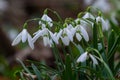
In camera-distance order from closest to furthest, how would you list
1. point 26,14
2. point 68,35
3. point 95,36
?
point 68,35
point 95,36
point 26,14

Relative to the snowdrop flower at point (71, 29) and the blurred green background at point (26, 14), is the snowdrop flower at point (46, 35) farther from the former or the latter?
the blurred green background at point (26, 14)

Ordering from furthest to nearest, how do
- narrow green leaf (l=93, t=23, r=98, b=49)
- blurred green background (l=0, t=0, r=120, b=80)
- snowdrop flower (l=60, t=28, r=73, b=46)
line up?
blurred green background (l=0, t=0, r=120, b=80) < narrow green leaf (l=93, t=23, r=98, b=49) < snowdrop flower (l=60, t=28, r=73, b=46)

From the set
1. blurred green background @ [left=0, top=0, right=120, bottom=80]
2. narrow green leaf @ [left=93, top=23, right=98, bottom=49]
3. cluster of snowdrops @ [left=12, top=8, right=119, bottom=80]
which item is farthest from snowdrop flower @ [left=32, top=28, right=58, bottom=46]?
blurred green background @ [left=0, top=0, right=120, bottom=80]

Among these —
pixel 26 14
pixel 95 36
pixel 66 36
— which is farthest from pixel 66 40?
pixel 26 14

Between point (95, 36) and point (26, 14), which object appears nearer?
point (95, 36)

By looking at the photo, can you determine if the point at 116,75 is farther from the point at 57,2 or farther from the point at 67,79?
the point at 57,2

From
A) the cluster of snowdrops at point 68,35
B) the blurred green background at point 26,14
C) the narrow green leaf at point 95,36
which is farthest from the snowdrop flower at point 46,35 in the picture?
the blurred green background at point 26,14

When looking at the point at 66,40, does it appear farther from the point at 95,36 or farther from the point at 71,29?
the point at 95,36

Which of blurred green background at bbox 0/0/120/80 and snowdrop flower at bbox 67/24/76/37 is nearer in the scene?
snowdrop flower at bbox 67/24/76/37

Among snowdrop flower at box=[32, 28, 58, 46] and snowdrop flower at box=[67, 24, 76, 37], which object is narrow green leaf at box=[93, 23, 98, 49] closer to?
snowdrop flower at box=[67, 24, 76, 37]

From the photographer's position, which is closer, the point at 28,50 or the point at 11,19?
the point at 28,50

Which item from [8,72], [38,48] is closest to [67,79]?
[8,72]
